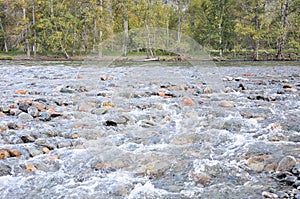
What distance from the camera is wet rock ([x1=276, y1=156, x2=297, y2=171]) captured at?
3588mm

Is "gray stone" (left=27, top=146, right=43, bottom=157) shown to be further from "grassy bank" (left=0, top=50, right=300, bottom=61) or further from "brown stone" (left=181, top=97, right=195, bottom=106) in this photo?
"grassy bank" (left=0, top=50, right=300, bottom=61)

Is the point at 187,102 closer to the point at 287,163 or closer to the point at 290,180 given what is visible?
the point at 287,163

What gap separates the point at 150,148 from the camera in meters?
4.45

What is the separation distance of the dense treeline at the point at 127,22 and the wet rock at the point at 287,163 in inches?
957

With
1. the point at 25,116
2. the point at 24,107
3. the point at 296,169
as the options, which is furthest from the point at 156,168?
the point at 24,107

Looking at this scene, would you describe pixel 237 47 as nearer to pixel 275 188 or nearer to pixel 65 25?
pixel 65 25

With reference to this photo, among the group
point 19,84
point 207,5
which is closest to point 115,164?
point 19,84

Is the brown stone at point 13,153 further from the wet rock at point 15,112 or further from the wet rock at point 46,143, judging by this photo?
the wet rock at point 15,112

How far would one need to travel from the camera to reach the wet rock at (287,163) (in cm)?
359

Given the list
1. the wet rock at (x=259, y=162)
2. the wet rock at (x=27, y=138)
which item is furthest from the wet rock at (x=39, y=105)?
the wet rock at (x=259, y=162)

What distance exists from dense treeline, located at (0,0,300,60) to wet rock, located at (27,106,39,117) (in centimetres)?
2132

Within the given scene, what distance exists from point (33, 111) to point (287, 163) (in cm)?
473

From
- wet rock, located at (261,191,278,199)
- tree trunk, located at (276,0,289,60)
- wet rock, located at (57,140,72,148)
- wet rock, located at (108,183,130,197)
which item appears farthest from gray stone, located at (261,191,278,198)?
tree trunk, located at (276,0,289,60)

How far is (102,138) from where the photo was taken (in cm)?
489
